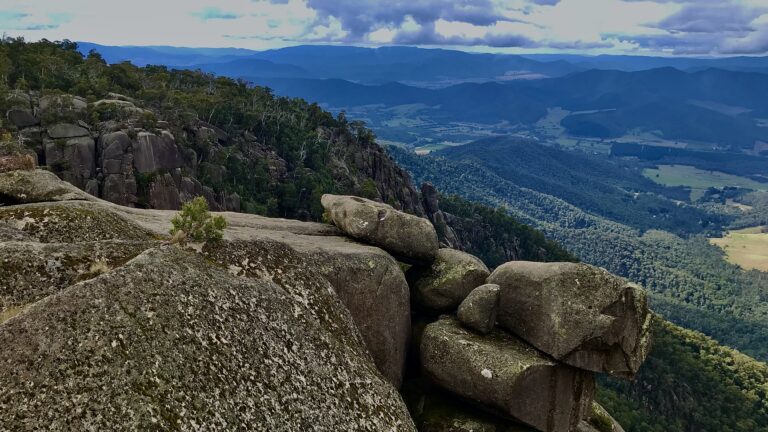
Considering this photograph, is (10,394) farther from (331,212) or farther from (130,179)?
(130,179)

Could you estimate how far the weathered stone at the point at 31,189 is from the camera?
2142cm

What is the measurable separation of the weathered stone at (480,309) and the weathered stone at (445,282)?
193 cm

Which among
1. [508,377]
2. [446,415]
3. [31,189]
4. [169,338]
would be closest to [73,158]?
[31,189]

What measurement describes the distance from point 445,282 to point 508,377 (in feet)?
20.4

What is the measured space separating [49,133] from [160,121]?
20908 mm

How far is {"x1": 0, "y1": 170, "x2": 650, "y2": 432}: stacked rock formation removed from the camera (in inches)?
425

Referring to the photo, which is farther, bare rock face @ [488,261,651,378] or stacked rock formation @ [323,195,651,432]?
bare rock face @ [488,261,651,378]

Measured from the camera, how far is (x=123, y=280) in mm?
12508

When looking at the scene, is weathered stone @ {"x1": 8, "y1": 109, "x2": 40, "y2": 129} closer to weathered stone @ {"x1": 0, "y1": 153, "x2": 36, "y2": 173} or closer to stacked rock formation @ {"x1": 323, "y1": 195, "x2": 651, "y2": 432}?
weathered stone @ {"x1": 0, "y1": 153, "x2": 36, "y2": 173}

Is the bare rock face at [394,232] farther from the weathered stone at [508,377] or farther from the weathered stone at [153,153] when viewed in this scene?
the weathered stone at [153,153]

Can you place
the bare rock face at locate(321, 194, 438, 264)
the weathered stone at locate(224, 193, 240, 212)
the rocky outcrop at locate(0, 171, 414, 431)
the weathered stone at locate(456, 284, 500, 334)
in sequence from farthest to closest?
1. the weathered stone at locate(224, 193, 240, 212)
2. the bare rock face at locate(321, 194, 438, 264)
3. the weathered stone at locate(456, 284, 500, 334)
4. the rocky outcrop at locate(0, 171, 414, 431)

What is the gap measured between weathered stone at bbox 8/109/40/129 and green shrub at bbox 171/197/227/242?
72.2m

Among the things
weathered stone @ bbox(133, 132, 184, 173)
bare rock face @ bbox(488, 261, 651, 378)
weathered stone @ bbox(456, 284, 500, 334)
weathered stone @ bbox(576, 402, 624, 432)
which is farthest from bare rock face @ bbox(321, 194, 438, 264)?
weathered stone @ bbox(133, 132, 184, 173)

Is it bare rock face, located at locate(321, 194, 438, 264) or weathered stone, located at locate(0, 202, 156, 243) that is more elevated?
weathered stone, located at locate(0, 202, 156, 243)
